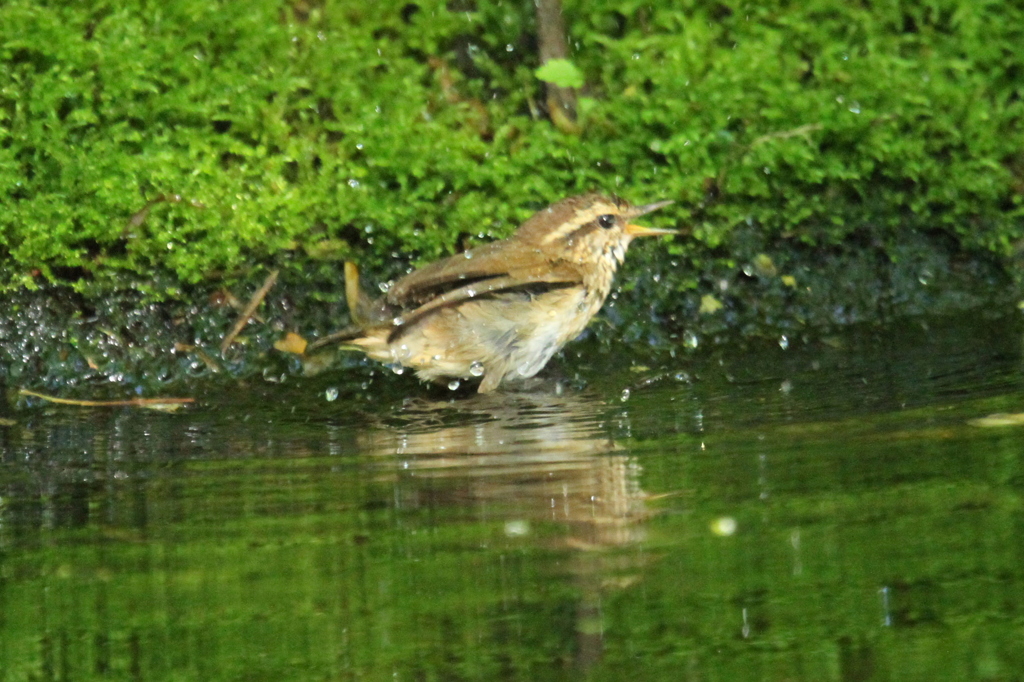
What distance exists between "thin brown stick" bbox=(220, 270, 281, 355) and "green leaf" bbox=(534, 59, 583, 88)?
67.3 inches

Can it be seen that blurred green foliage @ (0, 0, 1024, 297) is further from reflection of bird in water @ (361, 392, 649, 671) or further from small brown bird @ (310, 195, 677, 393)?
reflection of bird in water @ (361, 392, 649, 671)

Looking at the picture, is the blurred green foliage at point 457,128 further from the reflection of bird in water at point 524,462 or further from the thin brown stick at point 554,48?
the reflection of bird in water at point 524,462

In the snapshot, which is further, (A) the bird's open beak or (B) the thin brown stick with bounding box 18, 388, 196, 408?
(A) the bird's open beak

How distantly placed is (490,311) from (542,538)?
2532 mm

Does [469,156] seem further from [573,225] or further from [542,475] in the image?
[542,475]

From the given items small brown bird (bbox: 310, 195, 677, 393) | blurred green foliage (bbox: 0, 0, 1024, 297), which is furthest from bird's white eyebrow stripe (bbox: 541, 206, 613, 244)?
blurred green foliage (bbox: 0, 0, 1024, 297)

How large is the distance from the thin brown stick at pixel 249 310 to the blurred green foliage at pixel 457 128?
0.11 m

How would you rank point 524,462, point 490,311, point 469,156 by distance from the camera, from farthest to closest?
point 469,156
point 490,311
point 524,462

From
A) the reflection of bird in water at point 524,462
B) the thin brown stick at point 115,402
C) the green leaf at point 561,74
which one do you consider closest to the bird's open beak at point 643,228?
the green leaf at point 561,74

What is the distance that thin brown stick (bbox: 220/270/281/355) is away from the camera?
677 cm

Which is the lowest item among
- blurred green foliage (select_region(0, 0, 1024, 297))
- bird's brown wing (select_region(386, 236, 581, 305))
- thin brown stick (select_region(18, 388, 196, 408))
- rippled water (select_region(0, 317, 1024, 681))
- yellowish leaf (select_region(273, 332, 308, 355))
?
rippled water (select_region(0, 317, 1024, 681))

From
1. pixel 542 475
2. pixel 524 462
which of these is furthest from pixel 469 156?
pixel 542 475

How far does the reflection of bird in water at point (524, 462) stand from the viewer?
13.3ft

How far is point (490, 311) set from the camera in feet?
20.7
